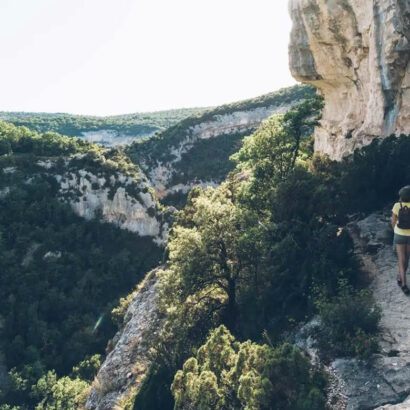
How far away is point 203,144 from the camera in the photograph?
110m

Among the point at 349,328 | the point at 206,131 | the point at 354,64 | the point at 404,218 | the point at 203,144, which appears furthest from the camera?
the point at 206,131

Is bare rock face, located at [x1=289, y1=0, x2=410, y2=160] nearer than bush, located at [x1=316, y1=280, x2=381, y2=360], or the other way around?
bush, located at [x1=316, y1=280, x2=381, y2=360]

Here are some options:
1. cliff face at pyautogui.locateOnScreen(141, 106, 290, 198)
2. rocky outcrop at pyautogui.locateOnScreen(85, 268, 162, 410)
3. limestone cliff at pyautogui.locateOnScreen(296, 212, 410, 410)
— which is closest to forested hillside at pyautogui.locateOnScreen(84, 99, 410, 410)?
rocky outcrop at pyautogui.locateOnScreen(85, 268, 162, 410)

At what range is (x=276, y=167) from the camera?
25.8 metres

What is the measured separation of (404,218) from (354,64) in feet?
59.0

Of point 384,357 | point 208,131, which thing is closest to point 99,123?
point 208,131

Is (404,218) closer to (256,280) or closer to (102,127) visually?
(256,280)

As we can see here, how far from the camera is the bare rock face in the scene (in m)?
19.5

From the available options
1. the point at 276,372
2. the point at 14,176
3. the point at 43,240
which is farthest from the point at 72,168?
the point at 276,372

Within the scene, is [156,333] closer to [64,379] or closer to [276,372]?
[276,372]

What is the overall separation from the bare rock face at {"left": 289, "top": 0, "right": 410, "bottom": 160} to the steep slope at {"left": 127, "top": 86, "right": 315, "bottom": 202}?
63.1 meters

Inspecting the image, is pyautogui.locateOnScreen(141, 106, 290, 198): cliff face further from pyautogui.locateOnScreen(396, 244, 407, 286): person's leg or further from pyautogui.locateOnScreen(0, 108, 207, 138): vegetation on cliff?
pyautogui.locateOnScreen(396, 244, 407, 286): person's leg

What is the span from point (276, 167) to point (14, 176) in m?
42.6

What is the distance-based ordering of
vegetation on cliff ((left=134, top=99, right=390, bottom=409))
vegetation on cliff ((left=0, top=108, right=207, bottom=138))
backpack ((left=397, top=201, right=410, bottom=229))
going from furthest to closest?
1. vegetation on cliff ((left=0, top=108, right=207, bottom=138))
2. vegetation on cliff ((left=134, top=99, right=390, bottom=409))
3. backpack ((left=397, top=201, right=410, bottom=229))
